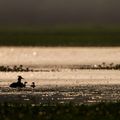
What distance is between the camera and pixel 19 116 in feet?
147

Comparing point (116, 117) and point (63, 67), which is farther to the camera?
point (63, 67)

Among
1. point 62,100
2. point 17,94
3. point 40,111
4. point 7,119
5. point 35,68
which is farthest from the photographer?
point 35,68

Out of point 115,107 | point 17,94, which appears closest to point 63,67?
point 17,94

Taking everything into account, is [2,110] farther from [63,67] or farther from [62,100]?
[63,67]

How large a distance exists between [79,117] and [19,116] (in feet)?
12.3

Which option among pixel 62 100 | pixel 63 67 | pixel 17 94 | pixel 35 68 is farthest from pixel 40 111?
pixel 63 67

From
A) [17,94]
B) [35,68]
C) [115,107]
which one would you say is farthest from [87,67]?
[115,107]

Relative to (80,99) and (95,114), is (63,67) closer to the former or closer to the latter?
(80,99)

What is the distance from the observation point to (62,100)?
2267 inches

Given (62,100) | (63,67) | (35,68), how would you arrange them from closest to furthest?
(62,100)
(35,68)
(63,67)

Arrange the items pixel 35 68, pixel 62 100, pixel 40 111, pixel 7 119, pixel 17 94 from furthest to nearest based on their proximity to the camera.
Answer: pixel 35 68 < pixel 17 94 < pixel 62 100 < pixel 40 111 < pixel 7 119

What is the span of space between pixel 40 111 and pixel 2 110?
8.13 ft

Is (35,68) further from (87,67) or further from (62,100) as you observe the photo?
(62,100)

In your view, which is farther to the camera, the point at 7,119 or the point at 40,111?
the point at 40,111
